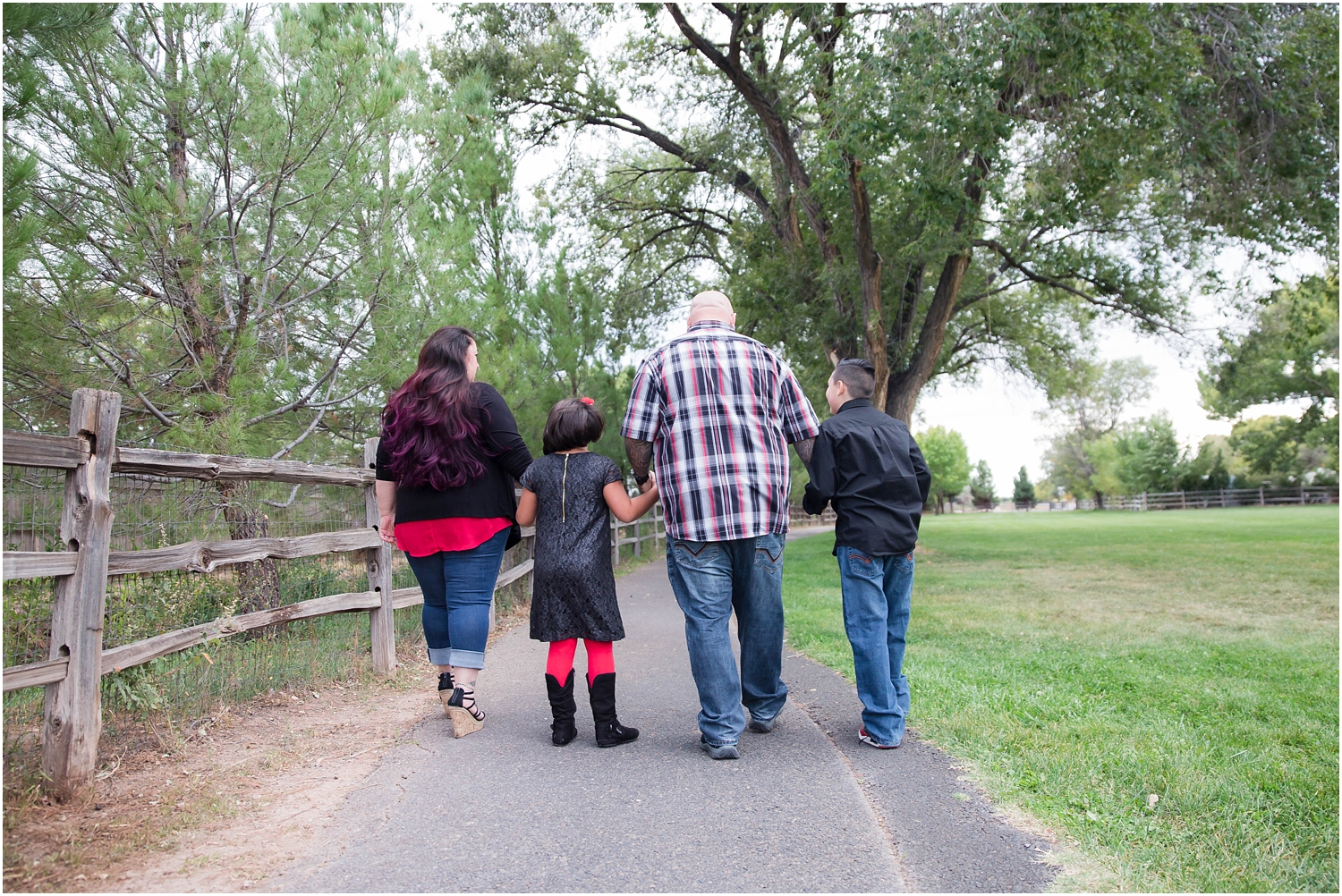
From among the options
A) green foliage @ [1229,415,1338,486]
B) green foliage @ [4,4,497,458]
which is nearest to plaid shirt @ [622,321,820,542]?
green foliage @ [4,4,497,458]

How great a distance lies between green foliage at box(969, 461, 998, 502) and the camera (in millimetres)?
91000

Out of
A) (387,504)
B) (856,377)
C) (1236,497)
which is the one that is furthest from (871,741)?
(1236,497)

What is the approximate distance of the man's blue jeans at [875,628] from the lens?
12.8 ft

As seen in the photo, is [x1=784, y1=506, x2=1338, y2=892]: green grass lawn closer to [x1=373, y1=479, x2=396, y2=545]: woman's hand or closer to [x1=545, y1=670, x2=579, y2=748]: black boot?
[x1=545, y1=670, x2=579, y2=748]: black boot

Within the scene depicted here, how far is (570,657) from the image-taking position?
155 inches

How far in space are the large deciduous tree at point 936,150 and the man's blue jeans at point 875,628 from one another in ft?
24.1

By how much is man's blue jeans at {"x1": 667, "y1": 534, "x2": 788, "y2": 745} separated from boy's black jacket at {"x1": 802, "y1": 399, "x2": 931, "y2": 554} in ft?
1.19

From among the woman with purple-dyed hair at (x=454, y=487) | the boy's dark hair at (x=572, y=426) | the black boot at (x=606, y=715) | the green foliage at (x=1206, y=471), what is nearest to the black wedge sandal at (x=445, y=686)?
the woman with purple-dyed hair at (x=454, y=487)

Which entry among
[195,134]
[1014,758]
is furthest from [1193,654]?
[195,134]

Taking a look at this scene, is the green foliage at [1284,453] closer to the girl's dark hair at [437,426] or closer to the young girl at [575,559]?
the young girl at [575,559]

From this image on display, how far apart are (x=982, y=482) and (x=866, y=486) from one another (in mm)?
96430

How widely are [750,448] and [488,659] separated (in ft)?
11.3

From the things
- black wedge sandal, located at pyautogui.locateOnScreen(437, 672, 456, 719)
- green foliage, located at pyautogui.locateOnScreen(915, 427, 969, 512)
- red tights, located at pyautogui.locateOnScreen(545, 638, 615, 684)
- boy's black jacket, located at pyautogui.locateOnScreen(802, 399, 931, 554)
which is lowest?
black wedge sandal, located at pyautogui.locateOnScreen(437, 672, 456, 719)

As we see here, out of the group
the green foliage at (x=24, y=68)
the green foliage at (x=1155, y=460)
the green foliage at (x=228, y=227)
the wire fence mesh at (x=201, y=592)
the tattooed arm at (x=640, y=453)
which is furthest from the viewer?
the green foliage at (x=1155, y=460)
